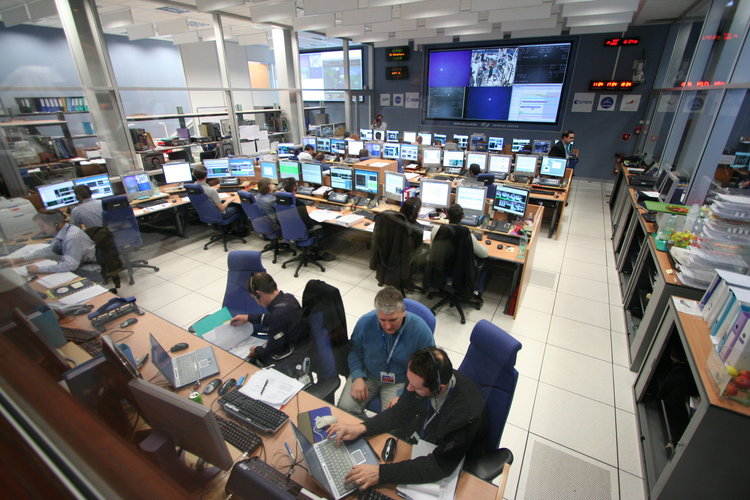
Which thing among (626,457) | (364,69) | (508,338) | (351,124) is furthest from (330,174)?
(364,69)

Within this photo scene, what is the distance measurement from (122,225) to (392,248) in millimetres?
3544

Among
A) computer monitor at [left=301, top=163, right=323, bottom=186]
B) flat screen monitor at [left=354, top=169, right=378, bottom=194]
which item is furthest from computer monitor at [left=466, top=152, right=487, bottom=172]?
computer monitor at [left=301, top=163, right=323, bottom=186]

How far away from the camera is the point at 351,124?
11836 mm

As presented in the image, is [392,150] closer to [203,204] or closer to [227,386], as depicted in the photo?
[203,204]

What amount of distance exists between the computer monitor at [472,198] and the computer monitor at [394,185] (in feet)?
2.71

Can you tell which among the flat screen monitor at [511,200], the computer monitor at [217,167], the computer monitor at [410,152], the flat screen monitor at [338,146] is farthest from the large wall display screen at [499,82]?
the computer monitor at [217,167]

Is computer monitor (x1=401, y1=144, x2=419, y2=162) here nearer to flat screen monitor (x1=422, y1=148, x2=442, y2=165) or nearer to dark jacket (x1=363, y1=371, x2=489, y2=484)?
flat screen monitor (x1=422, y1=148, x2=442, y2=165)

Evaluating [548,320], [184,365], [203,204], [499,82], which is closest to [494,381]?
[184,365]

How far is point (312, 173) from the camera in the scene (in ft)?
19.0

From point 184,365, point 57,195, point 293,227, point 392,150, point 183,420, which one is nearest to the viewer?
point 183,420

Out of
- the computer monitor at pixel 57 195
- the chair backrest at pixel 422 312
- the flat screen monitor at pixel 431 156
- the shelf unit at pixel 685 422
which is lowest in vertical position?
the shelf unit at pixel 685 422

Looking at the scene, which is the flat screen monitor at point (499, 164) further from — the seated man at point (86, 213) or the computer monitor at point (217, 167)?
the seated man at point (86, 213)

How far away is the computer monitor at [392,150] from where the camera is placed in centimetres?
773

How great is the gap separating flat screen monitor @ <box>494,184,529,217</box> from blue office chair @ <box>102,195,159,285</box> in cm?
475
